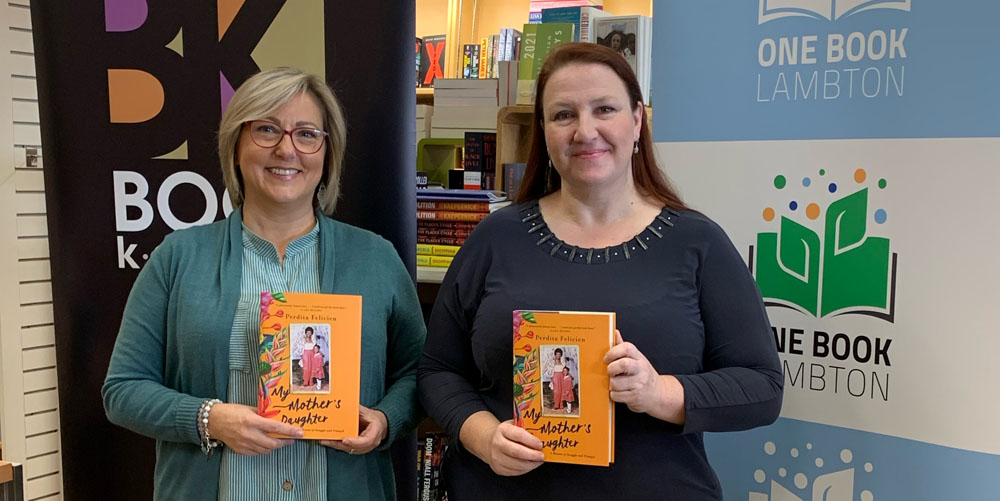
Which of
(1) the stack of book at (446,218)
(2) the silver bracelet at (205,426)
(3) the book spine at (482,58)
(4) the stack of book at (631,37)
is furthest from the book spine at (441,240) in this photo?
(3) the book spine at (482,58)

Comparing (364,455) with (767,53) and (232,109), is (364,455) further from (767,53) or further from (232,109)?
(767,53)

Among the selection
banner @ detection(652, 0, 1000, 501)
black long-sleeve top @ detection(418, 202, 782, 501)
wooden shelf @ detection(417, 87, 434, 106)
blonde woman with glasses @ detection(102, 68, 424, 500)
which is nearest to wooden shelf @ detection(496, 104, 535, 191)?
banner @ detection(652, 0, 1000, 501)

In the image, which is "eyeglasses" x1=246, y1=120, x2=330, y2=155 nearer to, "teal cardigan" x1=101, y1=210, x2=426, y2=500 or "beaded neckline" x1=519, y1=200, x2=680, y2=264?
"teal cardigan" x1=101, y1=210, x2=426, y2=500

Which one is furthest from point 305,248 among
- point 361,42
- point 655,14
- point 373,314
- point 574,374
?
point 655,14

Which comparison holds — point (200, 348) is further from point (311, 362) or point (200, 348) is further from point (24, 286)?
point (24, 286)

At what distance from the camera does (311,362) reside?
5.24 ft

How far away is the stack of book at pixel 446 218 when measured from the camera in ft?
9.71

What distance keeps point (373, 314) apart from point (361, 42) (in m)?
0.95

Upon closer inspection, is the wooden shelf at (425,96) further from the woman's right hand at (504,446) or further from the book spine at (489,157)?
the woman's right hand at (504,446)

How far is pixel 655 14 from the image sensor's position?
2227 mm

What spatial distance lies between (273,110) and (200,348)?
51 centimetres

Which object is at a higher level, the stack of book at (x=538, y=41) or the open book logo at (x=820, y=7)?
the stack of book at (x=538, y=41)

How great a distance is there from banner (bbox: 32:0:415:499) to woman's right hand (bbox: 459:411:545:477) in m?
0.94

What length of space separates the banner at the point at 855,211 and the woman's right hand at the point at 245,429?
1217mm
